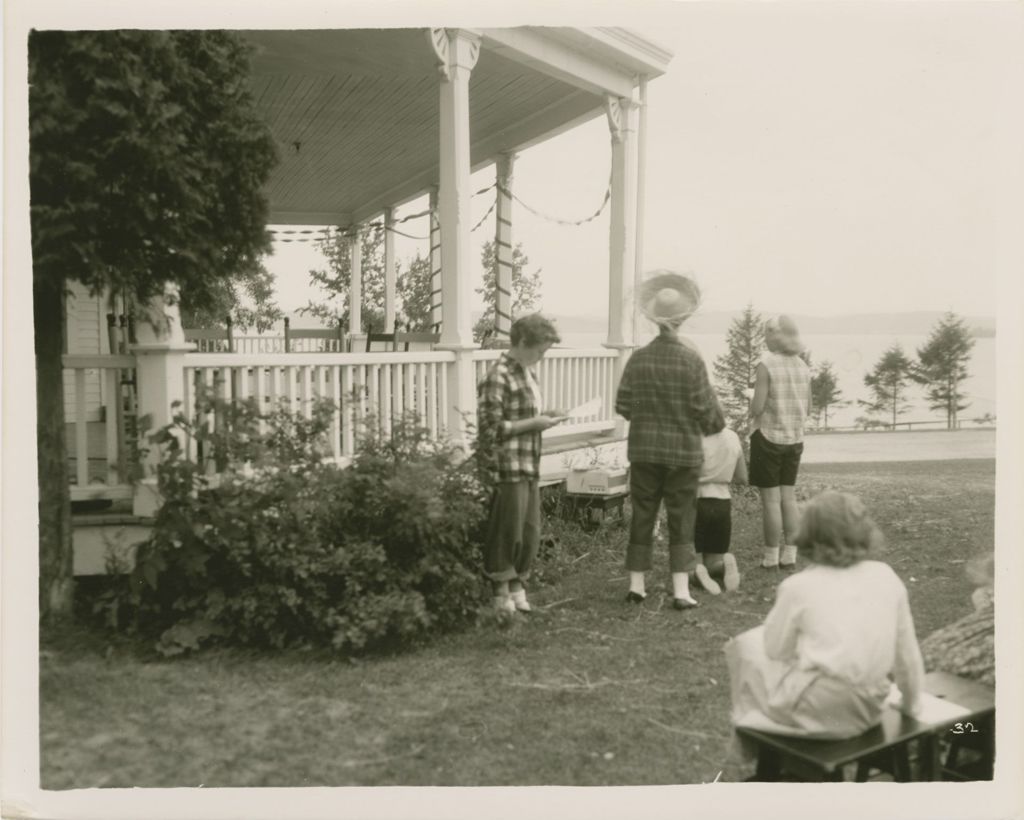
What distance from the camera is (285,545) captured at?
430cm

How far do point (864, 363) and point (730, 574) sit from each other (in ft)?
4.78

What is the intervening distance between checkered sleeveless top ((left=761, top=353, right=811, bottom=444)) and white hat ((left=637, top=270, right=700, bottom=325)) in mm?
865

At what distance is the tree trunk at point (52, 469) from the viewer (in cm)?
402

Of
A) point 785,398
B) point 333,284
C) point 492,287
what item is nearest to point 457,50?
point 785,398

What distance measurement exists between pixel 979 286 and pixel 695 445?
1.58m

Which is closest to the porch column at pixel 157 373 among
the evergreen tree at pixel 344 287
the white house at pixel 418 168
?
the white house at pixel 418 168

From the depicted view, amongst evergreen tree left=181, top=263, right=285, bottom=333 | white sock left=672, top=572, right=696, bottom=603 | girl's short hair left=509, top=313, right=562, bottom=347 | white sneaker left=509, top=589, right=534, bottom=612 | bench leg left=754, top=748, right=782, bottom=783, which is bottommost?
bench leg left=754, top=748, right=782, bottom=783

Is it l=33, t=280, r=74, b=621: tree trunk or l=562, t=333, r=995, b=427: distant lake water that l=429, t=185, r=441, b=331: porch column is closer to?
l=562, t=333, r=995, b=427: distant lake water

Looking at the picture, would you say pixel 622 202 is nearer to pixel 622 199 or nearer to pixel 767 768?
pixel 622 199

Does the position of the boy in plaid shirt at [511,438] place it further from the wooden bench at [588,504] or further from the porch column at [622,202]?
the porch column at [622,202]

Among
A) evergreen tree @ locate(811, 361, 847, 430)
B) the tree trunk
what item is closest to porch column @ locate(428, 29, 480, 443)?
evergreen tree @ locate(811, 361, 847, 430)

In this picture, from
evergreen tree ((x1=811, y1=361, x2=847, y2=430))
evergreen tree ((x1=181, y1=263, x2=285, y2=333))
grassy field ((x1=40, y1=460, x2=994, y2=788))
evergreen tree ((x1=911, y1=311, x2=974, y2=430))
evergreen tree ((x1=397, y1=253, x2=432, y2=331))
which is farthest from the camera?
evergreen tree ((x1=397, y1=253, x2=432, y2=331))

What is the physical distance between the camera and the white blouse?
279 cm

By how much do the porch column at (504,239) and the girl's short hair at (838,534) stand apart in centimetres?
695
